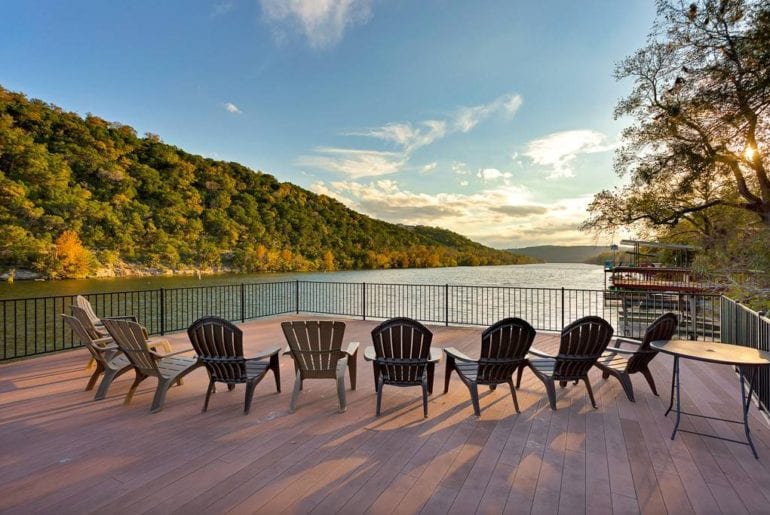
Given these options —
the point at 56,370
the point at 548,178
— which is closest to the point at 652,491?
the point at 56,370

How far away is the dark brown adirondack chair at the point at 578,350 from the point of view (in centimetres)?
356

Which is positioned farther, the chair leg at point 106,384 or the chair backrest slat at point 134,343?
the chair leg at point 106,384

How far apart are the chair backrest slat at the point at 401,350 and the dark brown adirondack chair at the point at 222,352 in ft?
4.06

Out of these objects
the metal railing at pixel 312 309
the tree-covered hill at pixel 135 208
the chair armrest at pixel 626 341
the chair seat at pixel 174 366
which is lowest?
the metal railing at pixel 312 309

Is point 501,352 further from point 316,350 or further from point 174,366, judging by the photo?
point 174,366

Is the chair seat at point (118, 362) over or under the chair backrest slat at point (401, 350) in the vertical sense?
under

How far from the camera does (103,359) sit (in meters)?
3.96

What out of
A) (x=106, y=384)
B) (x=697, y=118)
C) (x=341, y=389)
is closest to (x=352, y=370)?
(x=341, y=389)

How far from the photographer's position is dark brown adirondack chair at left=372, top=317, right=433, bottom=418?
3408mm

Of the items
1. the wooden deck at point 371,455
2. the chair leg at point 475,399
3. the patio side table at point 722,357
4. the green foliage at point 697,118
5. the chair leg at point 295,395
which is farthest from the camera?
the green foliage at point 697,118

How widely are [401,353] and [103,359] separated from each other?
132 inches

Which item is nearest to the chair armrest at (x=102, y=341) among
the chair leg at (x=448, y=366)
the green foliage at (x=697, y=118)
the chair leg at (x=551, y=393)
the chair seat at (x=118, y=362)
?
the chair seat at (x=118, y=362)

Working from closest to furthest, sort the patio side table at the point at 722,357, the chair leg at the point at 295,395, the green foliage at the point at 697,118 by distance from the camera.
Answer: the patio side table at the point at 722,357 < the chair leg at the point at 295,395 < the green foliage at the point at 697,118

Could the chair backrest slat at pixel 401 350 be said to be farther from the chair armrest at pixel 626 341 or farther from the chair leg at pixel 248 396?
the chair armrest at pixel 626 341
